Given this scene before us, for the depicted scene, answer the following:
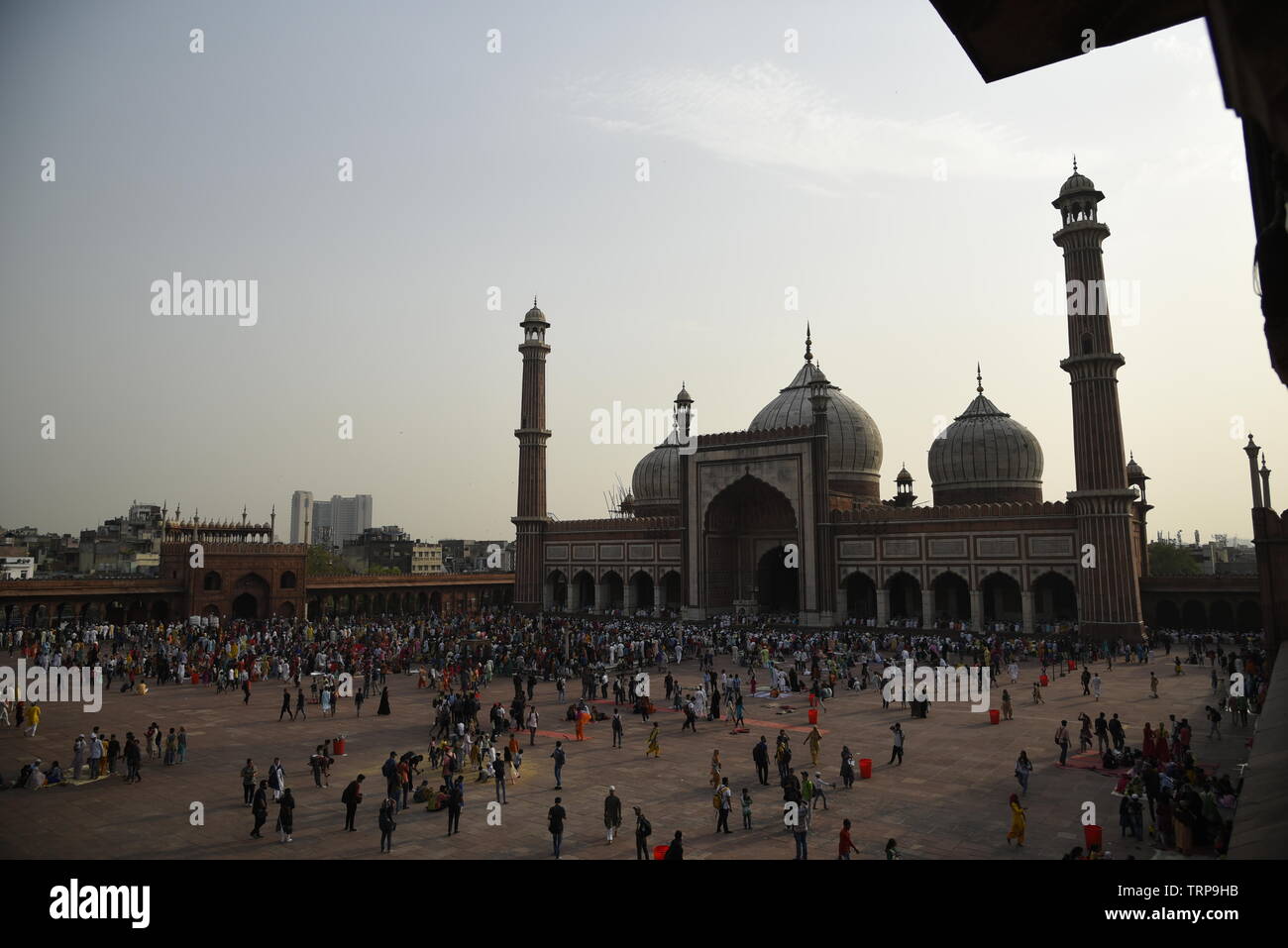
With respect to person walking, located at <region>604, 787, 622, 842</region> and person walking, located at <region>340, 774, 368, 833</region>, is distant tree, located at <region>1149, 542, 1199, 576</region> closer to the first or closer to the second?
person walking, located at <region>604, 787, 622, 842</region>

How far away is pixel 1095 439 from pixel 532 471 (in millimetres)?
33264

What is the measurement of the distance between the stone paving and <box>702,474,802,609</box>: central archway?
77.7ft

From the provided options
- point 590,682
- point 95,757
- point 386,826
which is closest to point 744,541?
point 590,682

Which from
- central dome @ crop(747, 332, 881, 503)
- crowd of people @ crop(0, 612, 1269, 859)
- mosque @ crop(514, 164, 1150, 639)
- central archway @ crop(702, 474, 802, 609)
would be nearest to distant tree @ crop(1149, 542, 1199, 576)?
mosque @ crop(514, 164, 1150, 639)

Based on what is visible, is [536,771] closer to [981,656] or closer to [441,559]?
[981,656]

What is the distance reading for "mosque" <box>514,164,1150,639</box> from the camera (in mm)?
35469

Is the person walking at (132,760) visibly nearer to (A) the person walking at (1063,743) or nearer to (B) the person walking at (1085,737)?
(A) the person walking at (1063,743)

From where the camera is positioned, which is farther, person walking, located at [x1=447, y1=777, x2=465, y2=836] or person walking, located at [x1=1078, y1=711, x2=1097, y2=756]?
person walking, located at [x1=1078, y1=711, x2=1097, y2=756]

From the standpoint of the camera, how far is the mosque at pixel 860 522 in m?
35.5

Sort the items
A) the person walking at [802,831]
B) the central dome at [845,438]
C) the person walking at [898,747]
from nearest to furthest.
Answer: the person walking at [802,831], the person walking at [898,747], the central dome at [845,438]

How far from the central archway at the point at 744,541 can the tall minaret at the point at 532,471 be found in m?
13.4

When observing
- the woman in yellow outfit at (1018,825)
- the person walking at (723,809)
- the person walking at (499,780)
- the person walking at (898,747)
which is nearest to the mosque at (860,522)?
the person walking at (898,747)

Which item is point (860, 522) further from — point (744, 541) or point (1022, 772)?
point (1022, 772)
